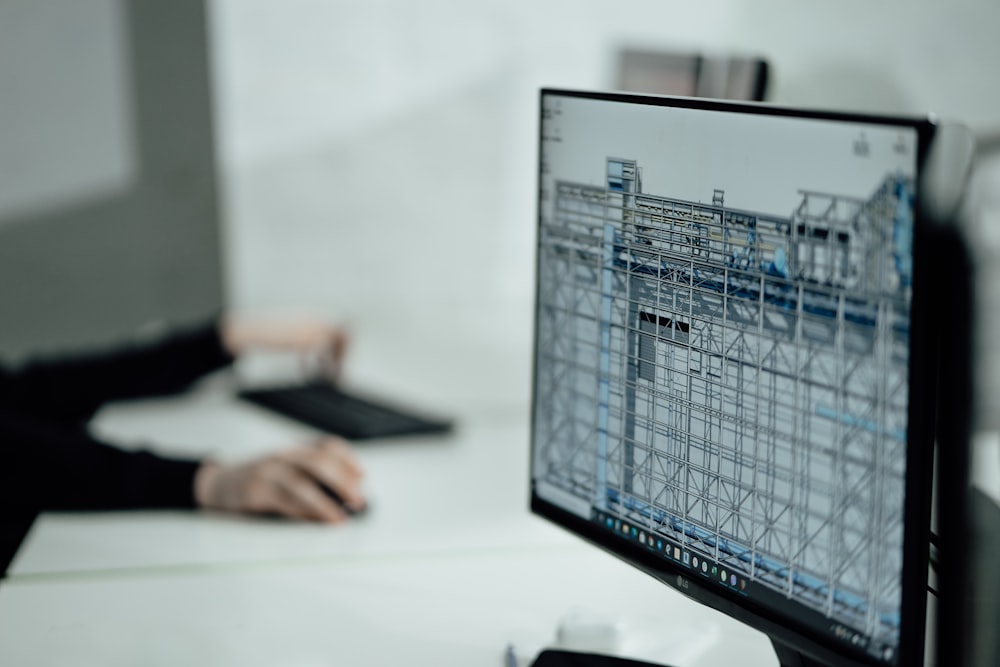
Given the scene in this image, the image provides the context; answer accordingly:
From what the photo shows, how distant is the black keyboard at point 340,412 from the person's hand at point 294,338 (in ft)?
0.25

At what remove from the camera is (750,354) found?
2.31 feet

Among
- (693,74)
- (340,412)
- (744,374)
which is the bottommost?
(340,412)

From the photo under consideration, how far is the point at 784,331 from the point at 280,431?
96 cm

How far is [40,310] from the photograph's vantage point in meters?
2.29

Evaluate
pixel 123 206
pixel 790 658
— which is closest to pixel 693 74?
pixel 790 658

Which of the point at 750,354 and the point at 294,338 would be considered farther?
the point at 294,338

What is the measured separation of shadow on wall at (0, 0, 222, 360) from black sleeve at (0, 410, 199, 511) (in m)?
1.10

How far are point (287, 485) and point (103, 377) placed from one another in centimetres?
60

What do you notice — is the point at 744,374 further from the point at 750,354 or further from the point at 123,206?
the point at 123,206

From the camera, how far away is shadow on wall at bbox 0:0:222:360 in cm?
215

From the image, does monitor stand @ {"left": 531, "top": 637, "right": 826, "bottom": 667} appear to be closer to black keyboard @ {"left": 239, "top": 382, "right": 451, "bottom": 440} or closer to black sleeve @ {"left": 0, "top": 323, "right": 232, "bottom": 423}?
black keyboard @ {"left": 239, "top": 382, "right": 451, "bottom": 440}

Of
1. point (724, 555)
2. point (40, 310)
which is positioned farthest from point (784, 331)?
point (40, 310)

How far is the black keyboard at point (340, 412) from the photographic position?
1449mm

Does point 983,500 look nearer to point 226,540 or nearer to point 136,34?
point 226,540
